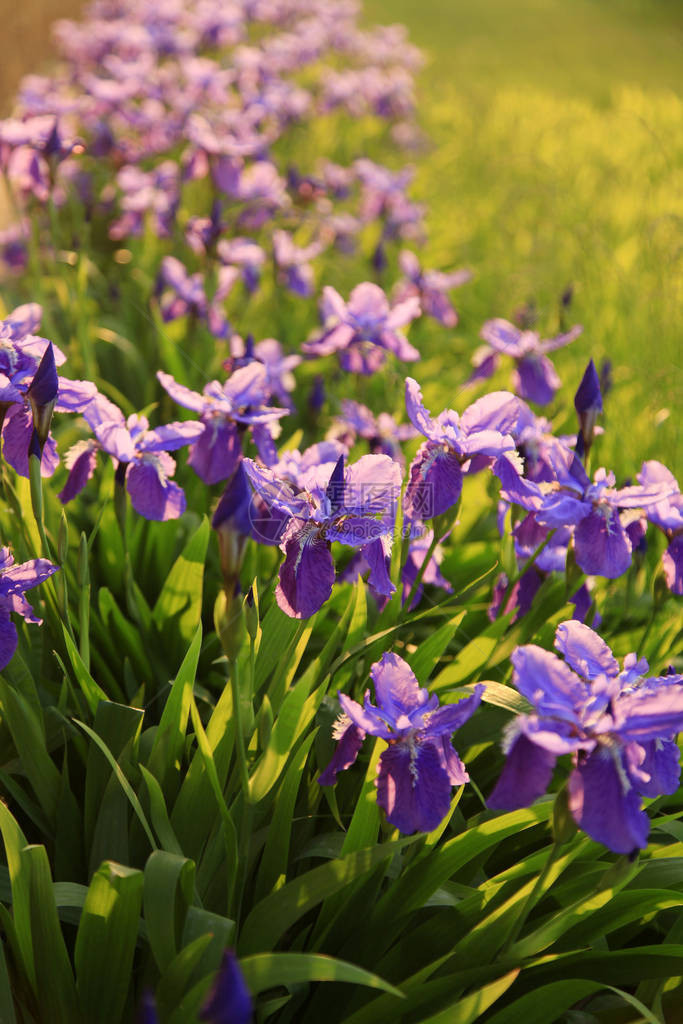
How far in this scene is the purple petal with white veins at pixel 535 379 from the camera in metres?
2.34

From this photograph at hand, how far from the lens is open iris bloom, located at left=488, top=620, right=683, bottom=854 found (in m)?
1.01

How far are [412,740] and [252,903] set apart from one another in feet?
1.81

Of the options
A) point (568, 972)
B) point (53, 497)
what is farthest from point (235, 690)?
point (53, 497)

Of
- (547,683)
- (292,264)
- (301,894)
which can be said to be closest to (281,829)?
(301,894)

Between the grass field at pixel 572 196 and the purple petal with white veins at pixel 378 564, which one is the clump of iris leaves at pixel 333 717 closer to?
the purple petal with white veins at pixel 378 564

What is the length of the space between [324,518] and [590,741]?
0.48 m

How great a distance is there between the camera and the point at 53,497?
2.21 m

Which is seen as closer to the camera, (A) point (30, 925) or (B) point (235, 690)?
(B) point (235, 690)

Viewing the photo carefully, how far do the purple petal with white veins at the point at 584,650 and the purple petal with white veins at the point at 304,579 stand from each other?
0.34 metres

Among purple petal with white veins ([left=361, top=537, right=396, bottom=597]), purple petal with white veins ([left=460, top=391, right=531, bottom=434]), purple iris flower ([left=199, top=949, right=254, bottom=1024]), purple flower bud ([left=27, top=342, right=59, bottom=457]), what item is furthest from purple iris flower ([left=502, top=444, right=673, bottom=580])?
purple iris flower ([left=199, top=949, right=254, bottom=1024])

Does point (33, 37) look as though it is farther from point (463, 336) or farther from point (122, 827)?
point (122, 827)

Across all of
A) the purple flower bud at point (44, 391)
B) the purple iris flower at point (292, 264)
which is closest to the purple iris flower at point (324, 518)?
the purple flower bud at point (44, 391)

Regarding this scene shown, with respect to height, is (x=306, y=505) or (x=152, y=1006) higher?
(x=306, y=505)

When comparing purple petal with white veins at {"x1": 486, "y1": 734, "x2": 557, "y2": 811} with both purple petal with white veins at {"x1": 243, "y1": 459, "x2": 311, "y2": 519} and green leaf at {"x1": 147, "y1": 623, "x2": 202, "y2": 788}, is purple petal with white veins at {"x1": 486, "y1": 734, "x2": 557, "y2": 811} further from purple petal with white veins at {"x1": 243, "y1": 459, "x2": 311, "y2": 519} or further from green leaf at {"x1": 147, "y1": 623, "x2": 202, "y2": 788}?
green leaf at {"x1": 147, "y1": 623, "x2": 202, "y2": 788}
